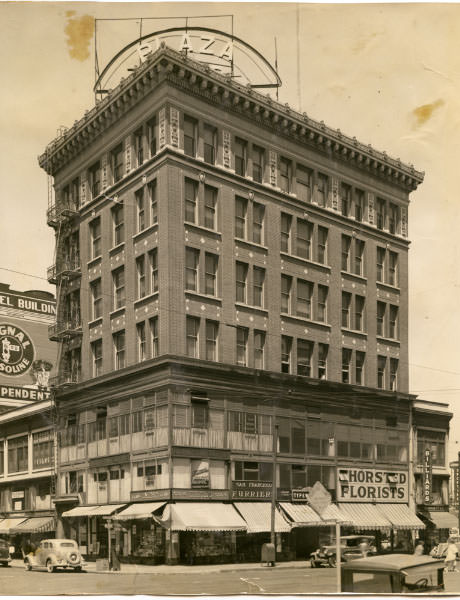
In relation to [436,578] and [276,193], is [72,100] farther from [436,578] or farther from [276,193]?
[436,578]

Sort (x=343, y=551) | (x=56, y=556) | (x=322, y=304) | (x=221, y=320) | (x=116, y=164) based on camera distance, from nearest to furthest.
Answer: (x=343, y=551)
(x=56, y=556)
(x=116, y=164)
(x=221, y=320)
(x=322, y=304)

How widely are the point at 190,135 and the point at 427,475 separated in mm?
10958

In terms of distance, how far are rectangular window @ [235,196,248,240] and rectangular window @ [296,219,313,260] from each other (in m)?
1.45

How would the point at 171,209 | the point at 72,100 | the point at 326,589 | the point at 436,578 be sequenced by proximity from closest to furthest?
the point at 436,578, the point at 326,589, the point at 72,100, the point at 171,209

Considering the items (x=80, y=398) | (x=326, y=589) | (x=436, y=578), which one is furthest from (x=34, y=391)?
(x=436, y=578)

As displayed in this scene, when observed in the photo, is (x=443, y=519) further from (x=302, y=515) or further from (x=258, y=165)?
(x=258, y=165)

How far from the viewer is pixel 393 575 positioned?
61.7 feet

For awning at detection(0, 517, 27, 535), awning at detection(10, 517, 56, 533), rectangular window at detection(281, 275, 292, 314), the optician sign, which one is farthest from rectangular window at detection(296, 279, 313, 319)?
awning at detection(0, 517, 27, 535)

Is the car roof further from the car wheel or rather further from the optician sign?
the car wheel

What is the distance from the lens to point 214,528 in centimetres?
2520

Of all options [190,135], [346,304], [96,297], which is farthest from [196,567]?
[190,135]

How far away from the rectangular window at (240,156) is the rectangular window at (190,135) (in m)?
1.16

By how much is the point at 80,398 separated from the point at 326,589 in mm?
8282

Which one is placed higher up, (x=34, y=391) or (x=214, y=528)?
(x=34, y=391)
